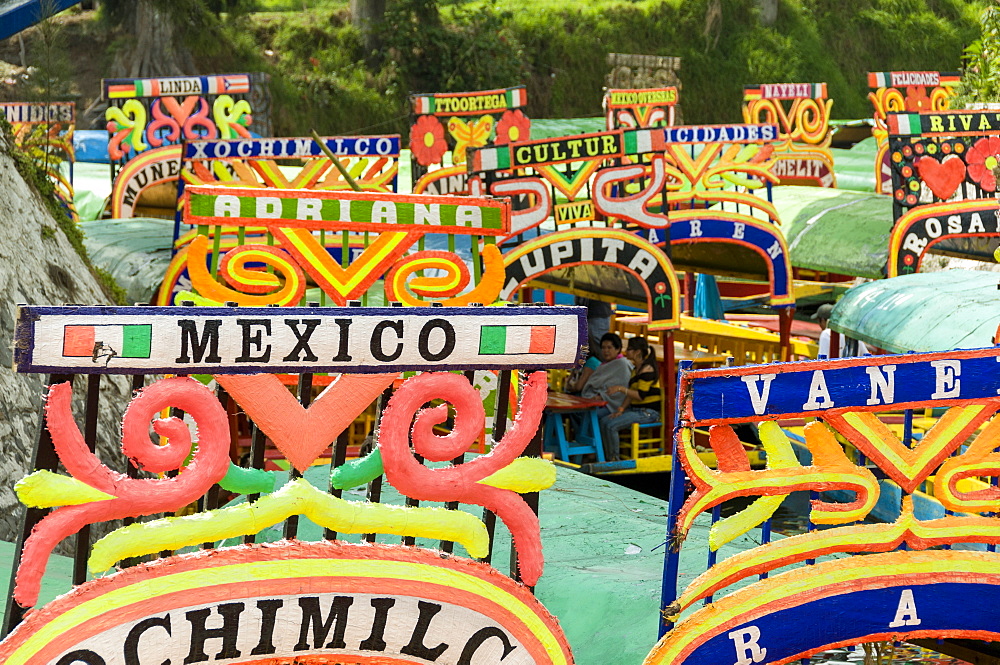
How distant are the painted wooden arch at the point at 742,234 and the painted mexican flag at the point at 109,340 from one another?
8.64m

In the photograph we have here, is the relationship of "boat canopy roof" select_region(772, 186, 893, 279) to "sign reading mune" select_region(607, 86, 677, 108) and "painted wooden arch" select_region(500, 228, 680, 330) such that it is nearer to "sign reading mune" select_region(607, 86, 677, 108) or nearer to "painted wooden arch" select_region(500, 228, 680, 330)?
"sign reading mune" select_region(607, 86, 677, 108)

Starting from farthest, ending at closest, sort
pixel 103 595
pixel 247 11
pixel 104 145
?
1. pixel 247 11
2. pixel 104 145
3. pixel 103 595

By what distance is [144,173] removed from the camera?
14.0 meters

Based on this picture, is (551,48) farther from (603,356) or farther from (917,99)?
(603,356)

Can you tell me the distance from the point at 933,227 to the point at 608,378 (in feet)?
9.96

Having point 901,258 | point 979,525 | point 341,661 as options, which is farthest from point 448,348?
point 901,258

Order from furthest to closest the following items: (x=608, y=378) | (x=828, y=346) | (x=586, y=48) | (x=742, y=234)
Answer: (x=586, y=48) → (x=828, y=346) → (x=742, y=234) → (x=608, y=378)

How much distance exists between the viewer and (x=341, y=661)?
10.4 feet

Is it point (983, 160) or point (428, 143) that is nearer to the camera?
point (983, 160)

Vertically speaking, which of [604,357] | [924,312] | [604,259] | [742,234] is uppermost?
[742,234]

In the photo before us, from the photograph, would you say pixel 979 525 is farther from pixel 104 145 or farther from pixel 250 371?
pixel 104 145

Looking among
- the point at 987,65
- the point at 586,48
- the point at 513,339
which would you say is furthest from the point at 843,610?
the point at 586,48

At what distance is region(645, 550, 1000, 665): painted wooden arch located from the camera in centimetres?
343

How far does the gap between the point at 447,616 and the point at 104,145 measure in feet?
64.3
